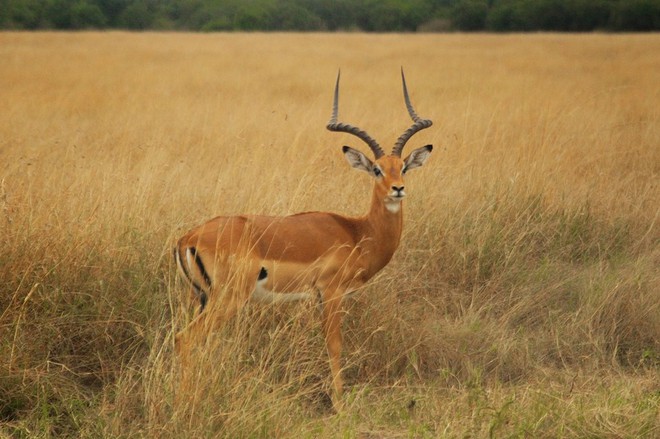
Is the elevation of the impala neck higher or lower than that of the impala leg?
higher

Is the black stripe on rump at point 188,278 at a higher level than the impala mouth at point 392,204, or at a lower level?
lower

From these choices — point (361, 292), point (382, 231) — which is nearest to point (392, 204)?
point (382, 231)

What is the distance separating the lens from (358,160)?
5.26 m

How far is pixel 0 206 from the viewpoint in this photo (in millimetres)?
5027

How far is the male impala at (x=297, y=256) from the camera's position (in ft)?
14.5

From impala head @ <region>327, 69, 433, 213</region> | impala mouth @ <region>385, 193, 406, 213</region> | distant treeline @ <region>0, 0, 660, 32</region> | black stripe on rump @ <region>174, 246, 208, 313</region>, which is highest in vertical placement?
impala head @ <region>327, 69, 433, 213</region>

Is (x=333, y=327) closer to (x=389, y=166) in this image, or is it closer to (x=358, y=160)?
(x=389, y=166)

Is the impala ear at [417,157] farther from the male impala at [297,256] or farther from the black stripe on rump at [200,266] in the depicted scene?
the black stripe on rump at [200,266]

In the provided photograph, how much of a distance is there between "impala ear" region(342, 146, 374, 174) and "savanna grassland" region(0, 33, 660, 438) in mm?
731

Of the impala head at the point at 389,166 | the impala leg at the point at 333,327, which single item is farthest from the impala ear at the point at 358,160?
the impala leg at the point at 333,327

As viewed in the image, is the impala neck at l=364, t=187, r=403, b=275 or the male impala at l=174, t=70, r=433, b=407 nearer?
the male impala at l=174, t=70, r=433, b=407

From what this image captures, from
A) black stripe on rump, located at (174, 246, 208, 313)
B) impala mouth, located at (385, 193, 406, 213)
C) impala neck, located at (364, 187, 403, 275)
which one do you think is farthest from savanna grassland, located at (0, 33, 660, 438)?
impala mouth, located at (385, 193, 406, 213)

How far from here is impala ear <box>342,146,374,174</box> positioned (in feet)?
16.9

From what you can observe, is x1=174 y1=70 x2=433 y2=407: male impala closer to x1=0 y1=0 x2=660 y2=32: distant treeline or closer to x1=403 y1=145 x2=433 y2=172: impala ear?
x1=403 y1=145 x2=433 y2=172: impala ear
